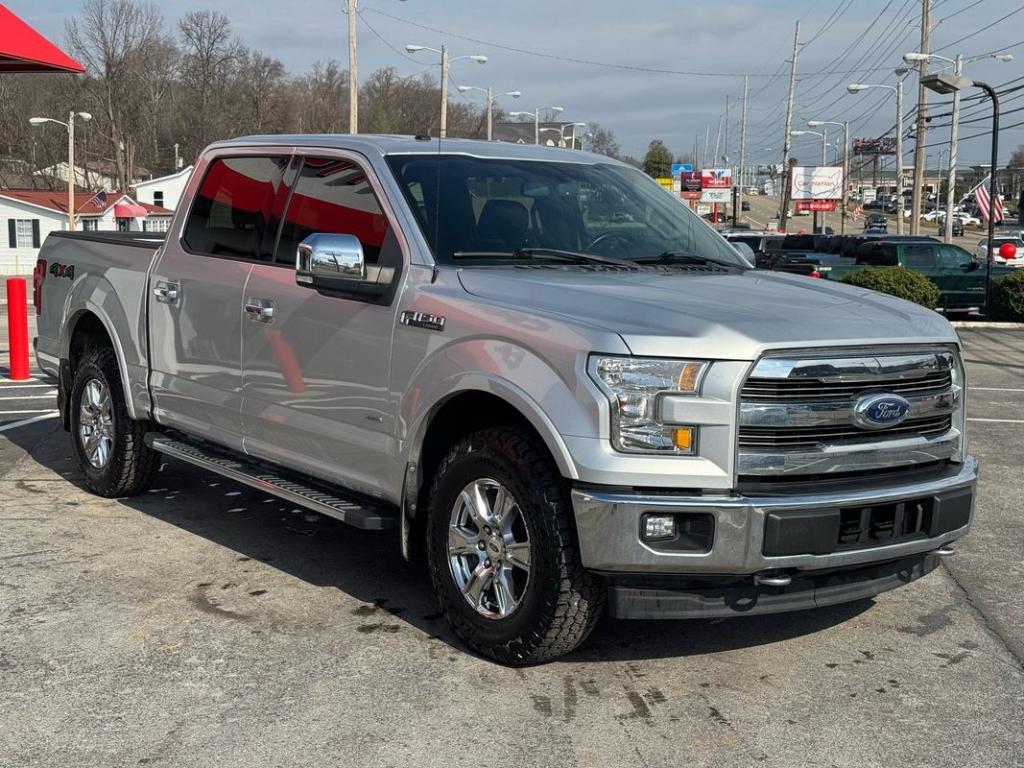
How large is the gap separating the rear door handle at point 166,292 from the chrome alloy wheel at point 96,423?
88cm

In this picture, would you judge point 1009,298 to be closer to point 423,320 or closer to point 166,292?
point 166,292

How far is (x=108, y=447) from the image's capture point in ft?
23.7

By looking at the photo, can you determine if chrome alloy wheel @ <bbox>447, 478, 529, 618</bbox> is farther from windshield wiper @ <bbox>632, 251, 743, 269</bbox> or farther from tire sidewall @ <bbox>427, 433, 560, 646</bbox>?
windshield wiper @ <bbox>632, 251, 743, 269</bbox>

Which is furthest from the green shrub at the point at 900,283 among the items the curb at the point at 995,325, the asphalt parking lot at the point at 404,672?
the asphalt parking lot at the point at 404,672

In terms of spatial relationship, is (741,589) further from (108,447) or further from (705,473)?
(108,447)

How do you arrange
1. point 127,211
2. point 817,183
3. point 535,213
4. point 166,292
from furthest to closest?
point 817,183 → point 127,211 → point 166,292 → point 535,213

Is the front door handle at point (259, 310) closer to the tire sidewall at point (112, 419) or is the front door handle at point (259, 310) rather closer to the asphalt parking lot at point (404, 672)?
the asphalt parking lot at point (404, 672)

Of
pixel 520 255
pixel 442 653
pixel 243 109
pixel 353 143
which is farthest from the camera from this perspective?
pixel 243 109

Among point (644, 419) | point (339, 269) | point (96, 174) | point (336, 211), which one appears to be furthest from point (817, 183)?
point (644, 419)

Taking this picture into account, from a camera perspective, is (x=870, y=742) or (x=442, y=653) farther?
(x=442, y=653)

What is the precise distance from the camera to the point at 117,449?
709 centimetres

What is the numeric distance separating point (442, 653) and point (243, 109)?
77487 millimetres

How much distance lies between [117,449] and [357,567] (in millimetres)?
1966

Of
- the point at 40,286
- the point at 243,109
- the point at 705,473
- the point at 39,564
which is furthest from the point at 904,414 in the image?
the point at 243,109
